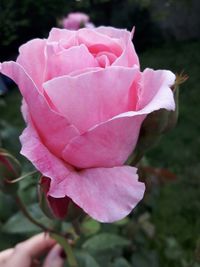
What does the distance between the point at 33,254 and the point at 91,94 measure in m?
0.36

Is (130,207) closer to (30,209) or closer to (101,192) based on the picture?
(101,192)

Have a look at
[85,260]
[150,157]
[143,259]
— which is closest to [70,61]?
[85,260]

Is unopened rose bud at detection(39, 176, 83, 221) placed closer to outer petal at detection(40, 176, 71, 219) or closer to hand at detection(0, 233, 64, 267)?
outer petal at detection(40, 176, 71, 219)

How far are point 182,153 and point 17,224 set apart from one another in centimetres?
171

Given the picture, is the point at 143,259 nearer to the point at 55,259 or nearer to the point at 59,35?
the point at 55,259

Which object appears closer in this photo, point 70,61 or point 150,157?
point 70,61

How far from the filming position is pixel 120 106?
0.39 metres

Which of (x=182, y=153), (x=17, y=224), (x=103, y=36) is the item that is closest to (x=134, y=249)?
(x=17, y=224)

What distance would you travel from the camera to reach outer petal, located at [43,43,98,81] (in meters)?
0.40

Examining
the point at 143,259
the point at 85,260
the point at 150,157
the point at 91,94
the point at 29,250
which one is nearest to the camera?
the point at 91,94

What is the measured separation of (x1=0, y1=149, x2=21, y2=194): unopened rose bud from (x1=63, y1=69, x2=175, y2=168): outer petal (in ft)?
0.57

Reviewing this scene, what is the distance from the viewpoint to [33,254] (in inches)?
26.8

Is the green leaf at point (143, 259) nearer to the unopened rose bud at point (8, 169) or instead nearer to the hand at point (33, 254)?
the hand at point (33, 254)

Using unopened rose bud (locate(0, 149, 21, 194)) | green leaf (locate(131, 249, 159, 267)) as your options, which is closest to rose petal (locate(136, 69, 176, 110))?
unopened rose bud (locate(0, 149, 21, 194))
